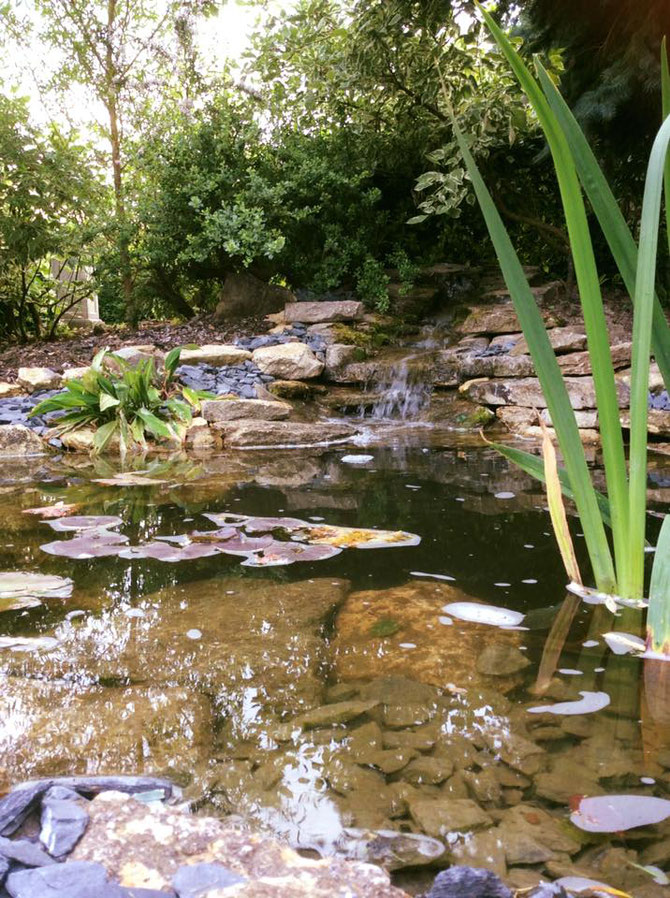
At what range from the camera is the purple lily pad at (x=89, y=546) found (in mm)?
2062

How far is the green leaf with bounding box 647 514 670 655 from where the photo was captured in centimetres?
129

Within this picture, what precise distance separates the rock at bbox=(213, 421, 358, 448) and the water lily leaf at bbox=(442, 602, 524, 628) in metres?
3.12

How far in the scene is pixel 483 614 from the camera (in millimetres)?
1556

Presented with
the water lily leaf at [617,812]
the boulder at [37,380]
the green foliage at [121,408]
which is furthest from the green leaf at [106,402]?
the water lily leaf at [617,812]

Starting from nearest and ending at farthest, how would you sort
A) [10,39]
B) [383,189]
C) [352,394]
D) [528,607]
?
[528,607] → [352,394] → [383,189] → [10,39]

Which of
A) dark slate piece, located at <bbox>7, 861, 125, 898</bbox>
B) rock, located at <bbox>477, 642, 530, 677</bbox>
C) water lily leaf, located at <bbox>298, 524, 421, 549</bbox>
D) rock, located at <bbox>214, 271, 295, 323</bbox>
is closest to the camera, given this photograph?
dark slate piece, located at <bbox>7, 861, 125, 898</bbox>

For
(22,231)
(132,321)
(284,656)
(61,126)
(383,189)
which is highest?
(61,126)

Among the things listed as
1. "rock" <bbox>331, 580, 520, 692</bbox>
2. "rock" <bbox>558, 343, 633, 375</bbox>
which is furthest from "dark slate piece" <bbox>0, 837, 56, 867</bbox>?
"rock" <bbox>558, 343, 633, 375</bbox>

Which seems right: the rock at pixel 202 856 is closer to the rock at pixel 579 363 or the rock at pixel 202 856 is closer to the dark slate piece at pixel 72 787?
the dark slate piece at pixel 72 787

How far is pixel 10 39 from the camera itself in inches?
367

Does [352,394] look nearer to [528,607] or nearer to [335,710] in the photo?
[528,607]

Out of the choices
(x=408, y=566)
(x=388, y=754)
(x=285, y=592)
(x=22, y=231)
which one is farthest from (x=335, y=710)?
(x=22, y=231)

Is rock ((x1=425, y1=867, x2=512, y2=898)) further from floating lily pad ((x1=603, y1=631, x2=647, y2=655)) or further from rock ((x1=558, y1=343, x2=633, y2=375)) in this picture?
rock ((x1=558, y1=343, x2=633, y2=375))

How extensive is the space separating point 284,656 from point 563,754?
582 millimetres
